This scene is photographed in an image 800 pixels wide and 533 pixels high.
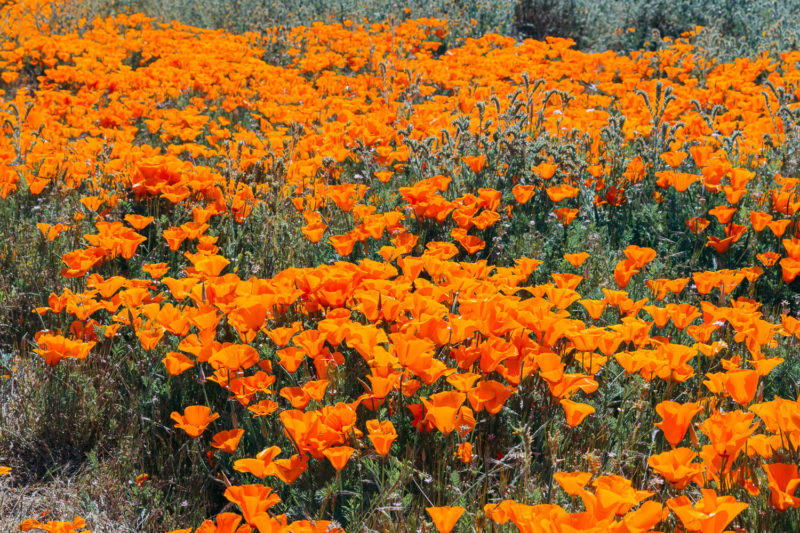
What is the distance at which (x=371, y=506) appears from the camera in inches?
75.8

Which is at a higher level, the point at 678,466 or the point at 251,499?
the point at 678,466

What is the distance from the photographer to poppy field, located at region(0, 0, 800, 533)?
6.25 ft

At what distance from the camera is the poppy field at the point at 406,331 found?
1.91 meters

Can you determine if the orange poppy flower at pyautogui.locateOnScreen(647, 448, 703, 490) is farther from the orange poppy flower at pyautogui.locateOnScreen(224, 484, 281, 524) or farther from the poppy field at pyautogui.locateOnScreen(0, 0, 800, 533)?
the orange poppy flower at pyautogui.locateOnScreen(224, 484, 281, 524)

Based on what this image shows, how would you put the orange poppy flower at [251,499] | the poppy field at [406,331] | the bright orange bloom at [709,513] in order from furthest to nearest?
the poppy field at [406,331], the orange poppy flower at [251,499], the bright orange bloom at [709,513]

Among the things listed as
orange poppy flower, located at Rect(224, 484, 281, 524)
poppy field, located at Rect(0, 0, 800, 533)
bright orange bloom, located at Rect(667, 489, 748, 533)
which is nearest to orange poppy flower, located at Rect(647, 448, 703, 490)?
poppy field, located at Rect(0, 0, 800, 533)

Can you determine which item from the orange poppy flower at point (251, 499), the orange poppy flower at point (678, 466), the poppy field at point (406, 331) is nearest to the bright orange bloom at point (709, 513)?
the poppy field at point (406, 331)

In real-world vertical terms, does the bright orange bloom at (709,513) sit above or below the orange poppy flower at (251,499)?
above

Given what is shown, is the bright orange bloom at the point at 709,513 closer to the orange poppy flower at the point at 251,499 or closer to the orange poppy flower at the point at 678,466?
the orange poppy flower at the point at 678,466

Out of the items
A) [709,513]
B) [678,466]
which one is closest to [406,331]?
[678,466]

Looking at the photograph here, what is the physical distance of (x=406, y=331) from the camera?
226cm

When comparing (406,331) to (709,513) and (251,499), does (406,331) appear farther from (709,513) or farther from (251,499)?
(709,513)

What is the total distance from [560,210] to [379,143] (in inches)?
66.0

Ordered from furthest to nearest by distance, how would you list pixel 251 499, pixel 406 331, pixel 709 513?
pixel 406 331, pixel 251 499, pixel 709 513
